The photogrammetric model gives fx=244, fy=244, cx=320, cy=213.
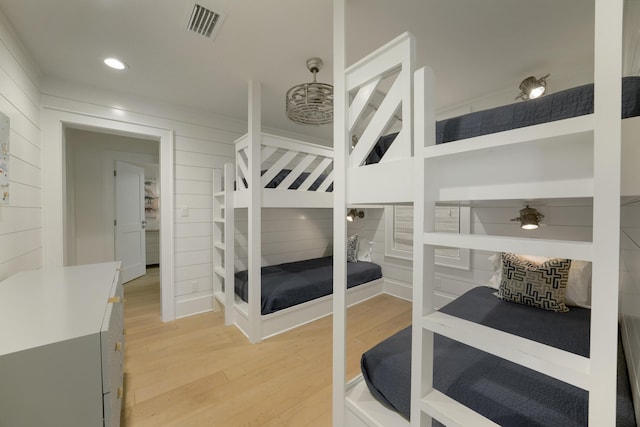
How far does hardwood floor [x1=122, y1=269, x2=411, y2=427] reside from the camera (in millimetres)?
1493

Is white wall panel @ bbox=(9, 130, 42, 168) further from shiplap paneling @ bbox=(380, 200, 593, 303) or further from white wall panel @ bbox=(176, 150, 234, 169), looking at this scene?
shiplap paneling @ bbox=(380, 200, 593, 303)

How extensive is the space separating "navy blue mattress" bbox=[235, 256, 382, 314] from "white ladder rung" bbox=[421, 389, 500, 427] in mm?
1786

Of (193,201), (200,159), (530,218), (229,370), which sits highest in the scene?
(200,159)

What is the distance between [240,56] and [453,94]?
2.14 metres

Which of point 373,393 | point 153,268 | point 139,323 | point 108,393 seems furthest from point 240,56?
point 153,268

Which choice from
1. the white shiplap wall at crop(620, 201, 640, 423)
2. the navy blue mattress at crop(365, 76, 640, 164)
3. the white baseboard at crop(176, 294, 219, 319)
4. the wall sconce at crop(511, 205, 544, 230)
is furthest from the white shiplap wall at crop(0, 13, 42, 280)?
the wall sconce at crop(511, 205, 544, 230)

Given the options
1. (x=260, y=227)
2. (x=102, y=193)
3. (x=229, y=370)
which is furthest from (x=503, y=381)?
(x=102, y=193)

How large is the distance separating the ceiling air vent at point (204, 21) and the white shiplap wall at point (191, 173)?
142 cm

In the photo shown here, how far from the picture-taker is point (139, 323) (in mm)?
2652

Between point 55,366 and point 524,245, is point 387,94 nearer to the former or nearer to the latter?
point 524,245

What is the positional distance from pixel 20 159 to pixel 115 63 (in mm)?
991

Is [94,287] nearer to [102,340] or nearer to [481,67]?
[102,340]

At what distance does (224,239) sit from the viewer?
2.71 metres

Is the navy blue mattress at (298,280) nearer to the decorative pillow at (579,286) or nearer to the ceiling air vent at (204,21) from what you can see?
the decorative pillow at (579,286)
